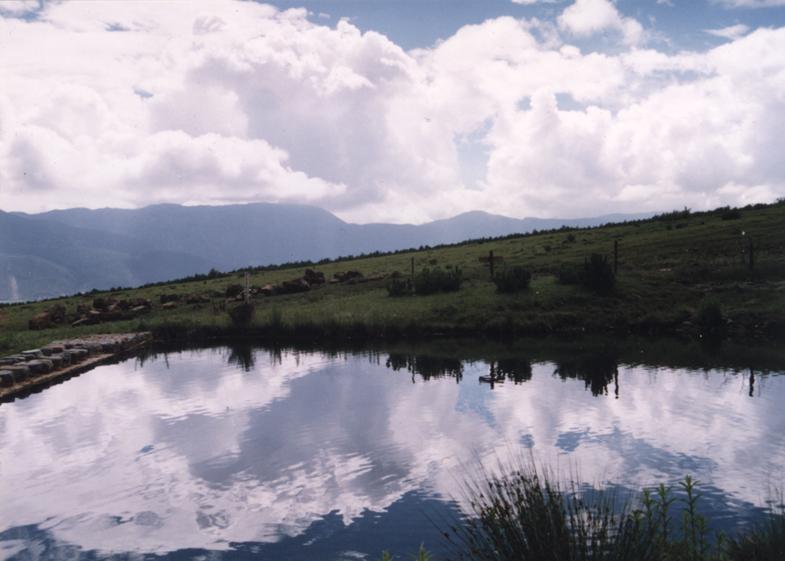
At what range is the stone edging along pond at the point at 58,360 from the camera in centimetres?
2148

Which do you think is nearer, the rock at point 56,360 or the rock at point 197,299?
the rock at point 56,360

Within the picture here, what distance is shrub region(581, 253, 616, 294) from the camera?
3462 centimetres

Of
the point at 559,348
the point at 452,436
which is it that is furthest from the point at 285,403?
the point at 559,348

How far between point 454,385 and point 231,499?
10.5m

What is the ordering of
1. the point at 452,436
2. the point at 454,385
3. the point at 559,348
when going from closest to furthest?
the point at 452,436 → the point at 454,385 → the point at 559,348

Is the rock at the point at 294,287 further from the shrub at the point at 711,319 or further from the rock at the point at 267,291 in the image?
the shrub at the point at 711,319

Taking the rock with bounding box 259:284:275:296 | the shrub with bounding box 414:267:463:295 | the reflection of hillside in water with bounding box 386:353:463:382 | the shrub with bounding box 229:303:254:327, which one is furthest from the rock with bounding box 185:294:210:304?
the reflection of hillside in water with bounding box 386:353:463:382

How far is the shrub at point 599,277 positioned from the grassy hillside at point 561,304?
0.43m

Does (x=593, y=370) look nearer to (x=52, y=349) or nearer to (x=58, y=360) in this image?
(x=58, y=360)

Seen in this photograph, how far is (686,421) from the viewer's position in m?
15.5

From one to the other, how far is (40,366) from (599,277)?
26805 millimetres

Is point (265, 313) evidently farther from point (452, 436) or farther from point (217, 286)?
point (452, 436)

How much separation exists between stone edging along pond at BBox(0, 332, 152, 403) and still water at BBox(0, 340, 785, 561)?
0.89m

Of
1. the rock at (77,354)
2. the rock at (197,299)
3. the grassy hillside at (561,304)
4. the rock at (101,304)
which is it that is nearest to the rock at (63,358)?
the rock at (77,354)
